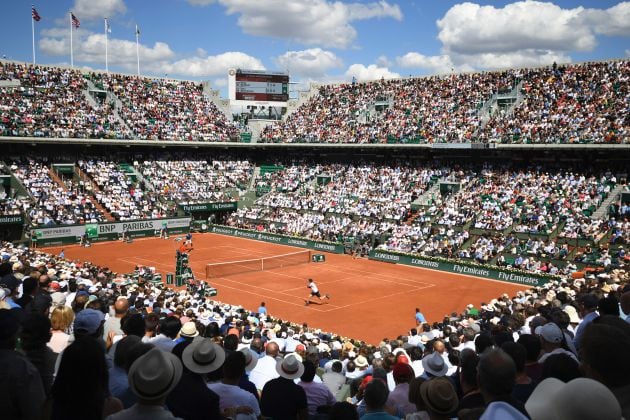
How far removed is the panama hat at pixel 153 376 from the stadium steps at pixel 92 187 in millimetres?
48386

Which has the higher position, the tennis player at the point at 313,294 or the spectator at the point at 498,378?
the spectator at the point at 498,378

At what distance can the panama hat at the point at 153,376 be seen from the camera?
3863 millimetres

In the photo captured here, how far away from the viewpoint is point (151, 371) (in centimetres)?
389

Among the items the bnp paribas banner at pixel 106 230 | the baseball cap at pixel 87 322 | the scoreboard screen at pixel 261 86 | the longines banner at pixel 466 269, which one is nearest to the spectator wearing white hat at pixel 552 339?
the baseball cap at pixel 87 322

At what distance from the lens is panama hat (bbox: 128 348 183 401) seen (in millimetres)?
3863

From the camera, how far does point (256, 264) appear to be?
39281 mm

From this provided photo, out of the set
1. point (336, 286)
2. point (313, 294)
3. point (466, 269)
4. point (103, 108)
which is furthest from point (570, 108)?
point (103, 108)

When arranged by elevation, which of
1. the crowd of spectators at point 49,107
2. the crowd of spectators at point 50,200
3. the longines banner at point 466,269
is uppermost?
the crowd of spectators at point 49,107

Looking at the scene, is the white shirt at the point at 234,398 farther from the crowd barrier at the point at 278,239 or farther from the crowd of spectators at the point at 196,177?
the crowd of spectators at the point at 196,177

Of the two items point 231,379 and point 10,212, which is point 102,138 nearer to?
point 10,212

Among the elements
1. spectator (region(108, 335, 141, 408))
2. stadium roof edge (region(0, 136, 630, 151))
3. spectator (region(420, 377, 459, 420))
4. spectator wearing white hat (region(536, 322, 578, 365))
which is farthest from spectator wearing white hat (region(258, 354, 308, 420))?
stadium roof edge (region(0, 136, 630, 151))

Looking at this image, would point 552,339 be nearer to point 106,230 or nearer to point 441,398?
point 441,398

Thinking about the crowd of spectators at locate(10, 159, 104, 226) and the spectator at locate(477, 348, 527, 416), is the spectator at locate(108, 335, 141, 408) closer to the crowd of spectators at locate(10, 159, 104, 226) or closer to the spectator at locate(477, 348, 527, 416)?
the spectator at locate(477, 348, 527, 416)

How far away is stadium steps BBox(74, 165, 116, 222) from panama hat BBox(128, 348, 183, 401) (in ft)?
159
